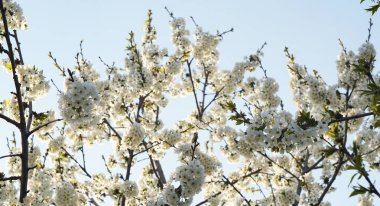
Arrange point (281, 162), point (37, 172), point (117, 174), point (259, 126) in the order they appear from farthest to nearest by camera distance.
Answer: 1. point (281, 162)
2. point (117, 174)
3. point (37, 172)
4. point (259, 126)

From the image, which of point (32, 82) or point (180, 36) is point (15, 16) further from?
point (180, 36)

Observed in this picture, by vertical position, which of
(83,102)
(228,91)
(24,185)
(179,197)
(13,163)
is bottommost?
(179,197)

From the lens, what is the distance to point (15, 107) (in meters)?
7.26

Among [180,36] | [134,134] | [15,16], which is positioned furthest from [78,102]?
[180,36]

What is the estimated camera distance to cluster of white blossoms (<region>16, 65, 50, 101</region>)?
6.52 m

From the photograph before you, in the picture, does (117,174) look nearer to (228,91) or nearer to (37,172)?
(37,172)

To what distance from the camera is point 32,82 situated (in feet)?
21.9

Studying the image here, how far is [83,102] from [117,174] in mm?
3741

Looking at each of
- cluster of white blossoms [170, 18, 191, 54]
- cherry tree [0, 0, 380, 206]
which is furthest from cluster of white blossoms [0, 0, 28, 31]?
cluster of white blossoms [170, 18, 191, 54]

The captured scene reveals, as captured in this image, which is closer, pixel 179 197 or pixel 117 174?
pixel 179 197

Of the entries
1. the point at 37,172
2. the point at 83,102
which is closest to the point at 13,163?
the point at 37,172

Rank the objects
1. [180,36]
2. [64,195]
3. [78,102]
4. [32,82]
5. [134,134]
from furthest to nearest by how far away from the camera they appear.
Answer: [180,36] < [134,134] < [64,195] < [32,82] < [78,102]

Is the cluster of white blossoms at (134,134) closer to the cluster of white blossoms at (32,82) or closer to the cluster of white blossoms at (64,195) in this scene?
the cluster of white blossoms at (64,195)

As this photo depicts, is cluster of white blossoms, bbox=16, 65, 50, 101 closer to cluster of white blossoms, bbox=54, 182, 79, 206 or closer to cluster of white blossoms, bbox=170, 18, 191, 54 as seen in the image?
cluster of white blossoms, bbox=54, 182, 79, 206
